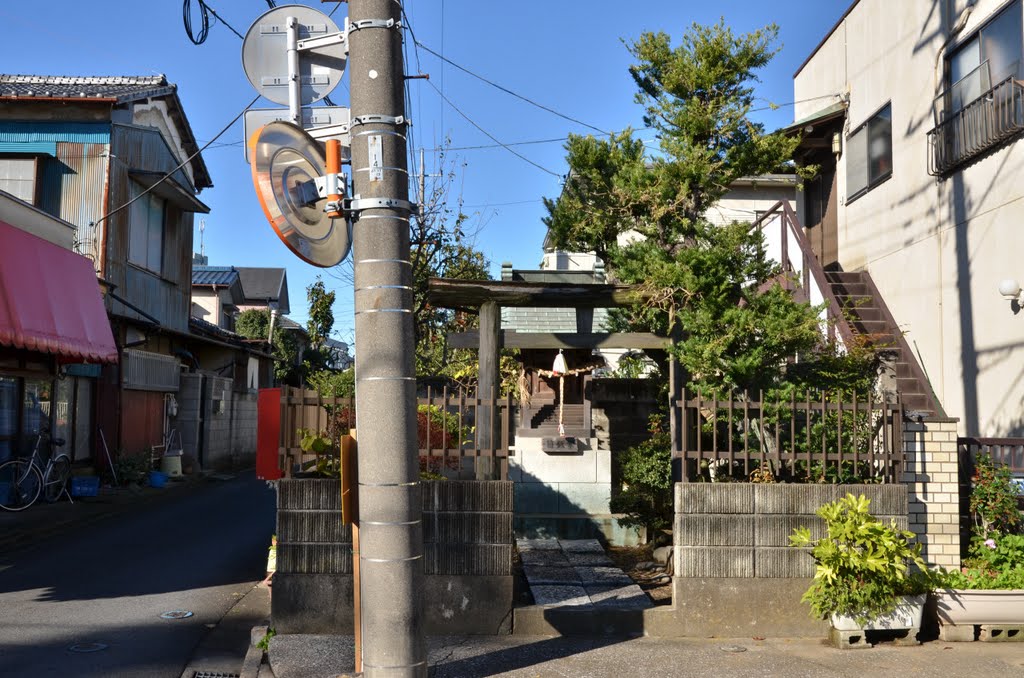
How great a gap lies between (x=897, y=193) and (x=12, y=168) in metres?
17.8

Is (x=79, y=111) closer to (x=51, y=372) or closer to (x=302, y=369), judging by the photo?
(x=51, y=372)

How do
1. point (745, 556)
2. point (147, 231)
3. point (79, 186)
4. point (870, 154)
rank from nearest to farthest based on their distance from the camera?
point (745, 556)
point (870, 154)
point (79, 186)
point (147, 231)

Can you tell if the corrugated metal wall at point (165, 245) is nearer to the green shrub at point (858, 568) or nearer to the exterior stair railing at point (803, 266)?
the exterior stair railing at point (803, 266)

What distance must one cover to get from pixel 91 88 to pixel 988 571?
2060cm

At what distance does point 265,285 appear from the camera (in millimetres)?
49875

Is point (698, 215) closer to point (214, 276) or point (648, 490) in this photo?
point (648, 490)

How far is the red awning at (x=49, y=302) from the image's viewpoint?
1170 centimetres

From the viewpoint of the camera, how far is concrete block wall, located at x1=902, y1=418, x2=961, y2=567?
8.34 metres

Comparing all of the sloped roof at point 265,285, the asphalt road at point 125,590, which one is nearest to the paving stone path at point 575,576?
the asphalt road at point 125,590

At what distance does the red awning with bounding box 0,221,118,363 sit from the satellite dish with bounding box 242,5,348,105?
7.32m

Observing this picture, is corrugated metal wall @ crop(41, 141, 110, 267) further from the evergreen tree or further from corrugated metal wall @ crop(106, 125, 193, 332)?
the evergreen tree

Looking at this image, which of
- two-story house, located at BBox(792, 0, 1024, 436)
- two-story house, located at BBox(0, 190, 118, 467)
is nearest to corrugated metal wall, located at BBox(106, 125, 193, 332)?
two-story house, located at BBox(0, 190, 118, 467)

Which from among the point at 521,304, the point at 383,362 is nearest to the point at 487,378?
the point at 521,304

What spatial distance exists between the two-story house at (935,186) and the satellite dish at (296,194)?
7.64m
